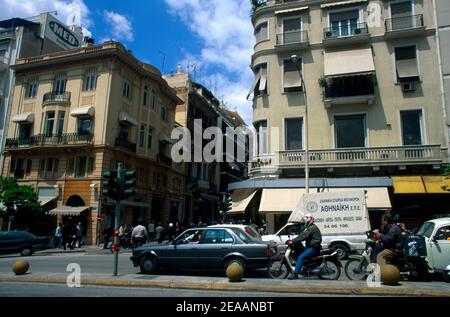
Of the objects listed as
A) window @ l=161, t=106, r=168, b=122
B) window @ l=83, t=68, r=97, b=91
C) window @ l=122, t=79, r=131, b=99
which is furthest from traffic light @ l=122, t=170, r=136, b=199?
window @ l=161, t=106, r=168, b=122

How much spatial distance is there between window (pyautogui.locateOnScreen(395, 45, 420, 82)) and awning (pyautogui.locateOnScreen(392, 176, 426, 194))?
608 cm

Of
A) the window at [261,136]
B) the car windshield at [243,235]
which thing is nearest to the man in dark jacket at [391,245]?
the car windshield at [243,235]

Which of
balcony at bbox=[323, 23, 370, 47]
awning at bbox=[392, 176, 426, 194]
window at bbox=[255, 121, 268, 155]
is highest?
balcony at bbox=[323, 23, 370, 47]

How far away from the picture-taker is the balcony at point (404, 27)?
21.3 m

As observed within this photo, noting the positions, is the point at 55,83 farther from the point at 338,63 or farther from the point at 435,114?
the point at 435,114

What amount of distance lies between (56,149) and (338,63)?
23676 millimetres

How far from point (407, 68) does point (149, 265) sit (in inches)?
744

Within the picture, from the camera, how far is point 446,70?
20.8m

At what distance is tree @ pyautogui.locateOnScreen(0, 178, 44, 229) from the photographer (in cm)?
2519

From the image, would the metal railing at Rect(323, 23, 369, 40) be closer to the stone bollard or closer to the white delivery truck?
the white delivery truck

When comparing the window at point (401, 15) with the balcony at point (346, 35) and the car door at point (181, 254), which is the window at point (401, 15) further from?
the car door at point (181, 254)

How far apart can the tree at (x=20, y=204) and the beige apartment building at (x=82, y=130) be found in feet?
7.26

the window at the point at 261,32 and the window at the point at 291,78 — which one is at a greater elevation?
the window at the point at 261,32

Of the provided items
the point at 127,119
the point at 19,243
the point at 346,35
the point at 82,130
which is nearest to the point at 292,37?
the point at 346,35
